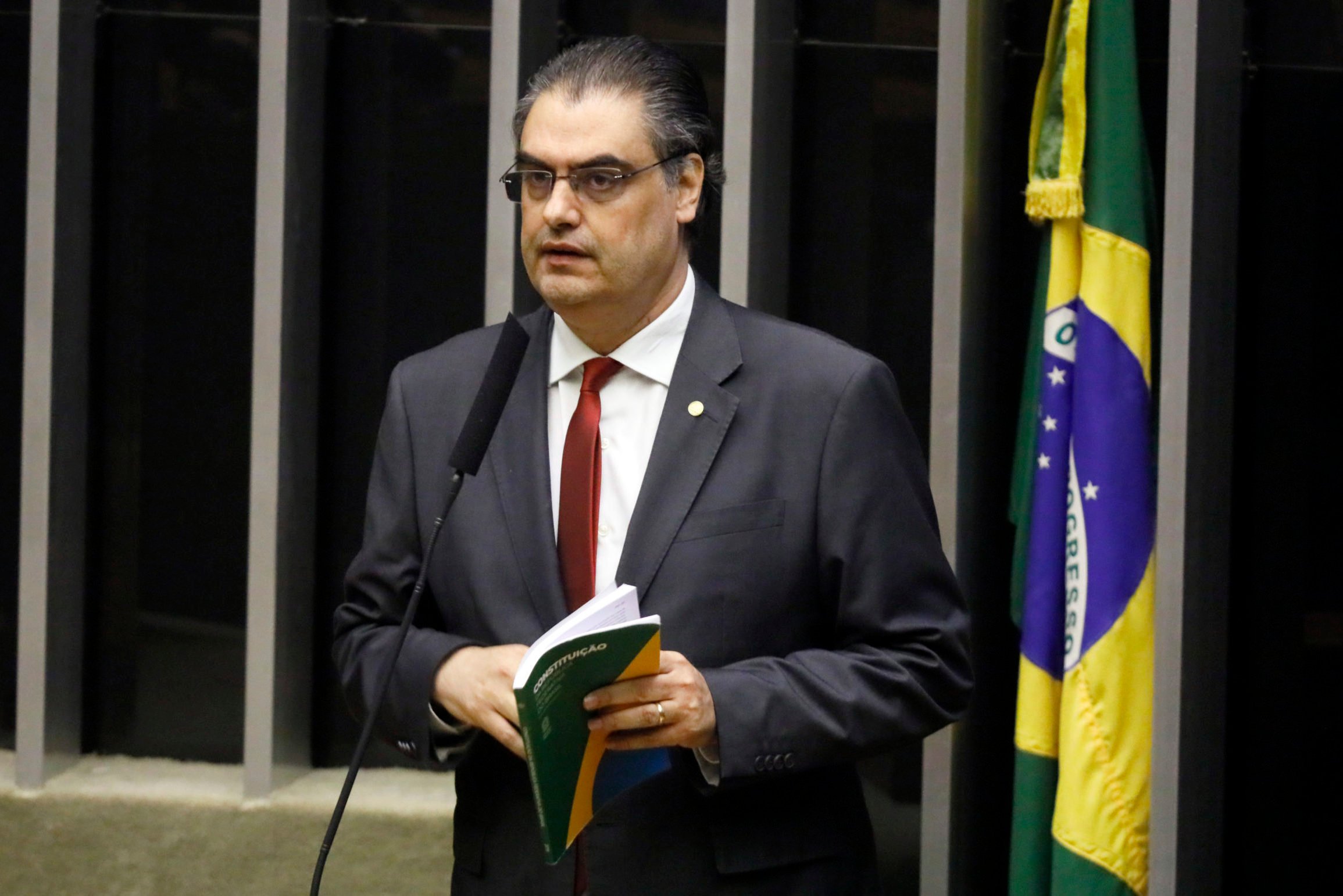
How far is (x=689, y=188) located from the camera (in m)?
2.03

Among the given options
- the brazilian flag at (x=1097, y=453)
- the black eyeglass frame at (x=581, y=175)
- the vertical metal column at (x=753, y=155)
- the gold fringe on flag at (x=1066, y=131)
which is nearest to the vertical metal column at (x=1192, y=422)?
the brazilian flag at (x=1097, y=453)

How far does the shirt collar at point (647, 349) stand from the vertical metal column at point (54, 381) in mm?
1920

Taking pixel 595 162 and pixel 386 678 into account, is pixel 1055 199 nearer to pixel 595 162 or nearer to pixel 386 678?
pixel 595 162

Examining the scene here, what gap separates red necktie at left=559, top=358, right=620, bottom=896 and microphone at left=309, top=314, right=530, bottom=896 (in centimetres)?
16

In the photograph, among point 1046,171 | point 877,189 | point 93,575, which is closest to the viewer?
point 1046,171

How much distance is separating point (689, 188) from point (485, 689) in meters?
0.72

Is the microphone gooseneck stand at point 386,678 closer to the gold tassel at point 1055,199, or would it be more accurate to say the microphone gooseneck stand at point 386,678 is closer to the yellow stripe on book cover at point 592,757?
the yellow stripe on book cover at point 592,757

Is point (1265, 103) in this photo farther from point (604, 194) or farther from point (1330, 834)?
point (604, 194)

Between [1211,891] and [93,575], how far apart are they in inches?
102

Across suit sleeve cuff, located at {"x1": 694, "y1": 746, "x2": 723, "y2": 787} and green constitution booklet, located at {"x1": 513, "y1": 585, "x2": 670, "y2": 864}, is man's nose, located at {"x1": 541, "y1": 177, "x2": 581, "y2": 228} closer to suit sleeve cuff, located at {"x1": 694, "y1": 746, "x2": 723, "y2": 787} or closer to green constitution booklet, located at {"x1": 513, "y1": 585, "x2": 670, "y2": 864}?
green constitution booklet, located at {"x1": 513, "y1": 585, "x2": 670, "y2": 864}

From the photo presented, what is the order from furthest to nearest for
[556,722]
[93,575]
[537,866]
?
[93,575] → [537,866] → [556,722]

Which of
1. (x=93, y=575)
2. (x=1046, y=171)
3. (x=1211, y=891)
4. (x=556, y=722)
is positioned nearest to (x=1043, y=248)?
(x=1046, y=171)

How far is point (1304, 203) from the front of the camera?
309cm

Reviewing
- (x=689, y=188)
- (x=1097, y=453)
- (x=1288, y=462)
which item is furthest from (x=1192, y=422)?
(x=689, y=188)
